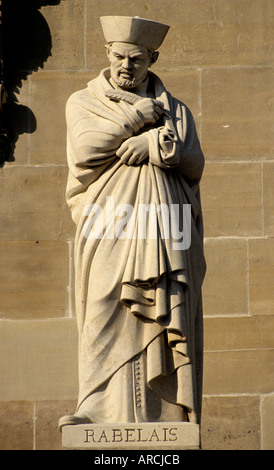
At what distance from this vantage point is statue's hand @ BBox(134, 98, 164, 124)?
1187 cm

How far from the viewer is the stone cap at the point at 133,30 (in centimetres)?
1188

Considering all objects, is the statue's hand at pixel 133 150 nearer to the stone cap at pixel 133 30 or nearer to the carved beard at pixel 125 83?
the carved beard at pixel 125 83

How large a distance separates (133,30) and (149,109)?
1.73 ft

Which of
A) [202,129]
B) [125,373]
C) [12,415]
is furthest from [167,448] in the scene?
[202,129]

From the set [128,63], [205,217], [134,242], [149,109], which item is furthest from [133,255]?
[205,217]

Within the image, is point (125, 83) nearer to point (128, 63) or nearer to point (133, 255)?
point (128, 63)

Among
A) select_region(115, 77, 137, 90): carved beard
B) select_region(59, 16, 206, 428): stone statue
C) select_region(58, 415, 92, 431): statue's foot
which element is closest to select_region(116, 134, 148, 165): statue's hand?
select_region(59, 16, 206, 428): stone statue

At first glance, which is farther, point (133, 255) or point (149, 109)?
point (149, 109)

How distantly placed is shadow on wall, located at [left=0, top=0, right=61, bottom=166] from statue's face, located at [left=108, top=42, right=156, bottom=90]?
10.2 feet

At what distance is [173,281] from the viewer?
11.6 meters

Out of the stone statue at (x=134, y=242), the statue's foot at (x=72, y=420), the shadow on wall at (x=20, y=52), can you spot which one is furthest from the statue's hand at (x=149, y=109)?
the shadow on wall at (x=20, y=52)

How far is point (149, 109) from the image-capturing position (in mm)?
11883

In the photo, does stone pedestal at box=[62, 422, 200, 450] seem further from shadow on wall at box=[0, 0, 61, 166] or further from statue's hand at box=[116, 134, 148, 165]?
shadow on wall at box=[0, 0, 61, 166]

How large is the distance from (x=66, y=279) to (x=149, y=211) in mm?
3187
